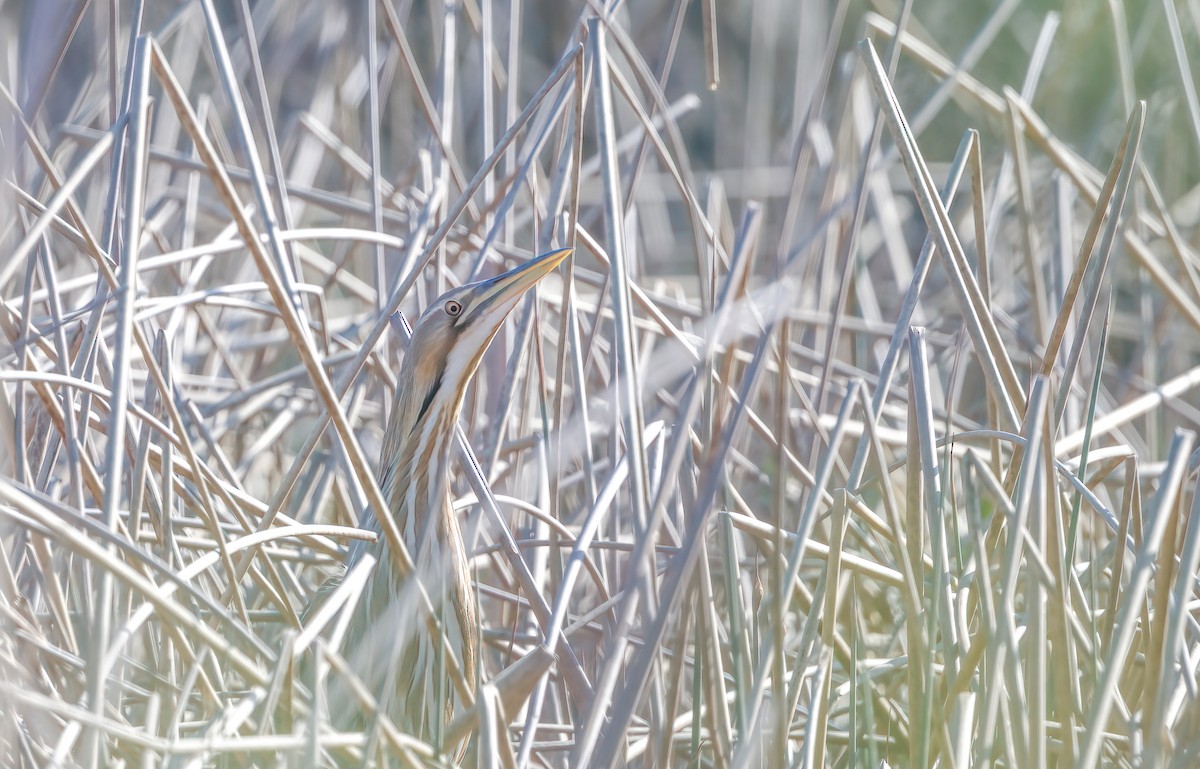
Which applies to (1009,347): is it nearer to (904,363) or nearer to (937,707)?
(904,363)

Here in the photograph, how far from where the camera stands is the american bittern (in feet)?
5.23

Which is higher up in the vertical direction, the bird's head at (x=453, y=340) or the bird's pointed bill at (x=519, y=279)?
the bird's pointed bill at (x=519, y=279)

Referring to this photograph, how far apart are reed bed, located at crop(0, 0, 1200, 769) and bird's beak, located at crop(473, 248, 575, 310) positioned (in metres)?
0.10

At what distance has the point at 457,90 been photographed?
3775 mm

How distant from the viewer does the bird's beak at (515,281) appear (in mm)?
1588

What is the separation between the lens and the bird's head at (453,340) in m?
1.68

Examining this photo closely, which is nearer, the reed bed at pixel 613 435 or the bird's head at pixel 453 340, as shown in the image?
the reed bed at pixel 613 435

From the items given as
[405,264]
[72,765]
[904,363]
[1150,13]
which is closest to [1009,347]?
[904,363]

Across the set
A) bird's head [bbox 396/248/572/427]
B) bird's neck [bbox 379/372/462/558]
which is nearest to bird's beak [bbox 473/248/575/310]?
bird's head [bbox 396/248/572/427]

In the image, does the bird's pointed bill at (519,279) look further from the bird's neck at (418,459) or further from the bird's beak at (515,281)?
the bird's neck at (418,459)

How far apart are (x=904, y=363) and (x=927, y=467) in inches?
49.0

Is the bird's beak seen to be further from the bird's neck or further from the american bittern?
the bird's neck

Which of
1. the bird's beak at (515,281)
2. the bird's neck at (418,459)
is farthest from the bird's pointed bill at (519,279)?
the bird's neck at (418,459)

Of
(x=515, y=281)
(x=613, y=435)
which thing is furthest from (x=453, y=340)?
(x=613, y=435)
